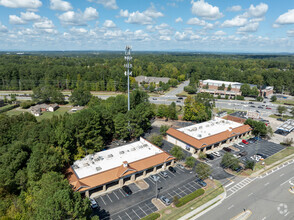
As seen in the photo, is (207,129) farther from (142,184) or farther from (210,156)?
(142,184)

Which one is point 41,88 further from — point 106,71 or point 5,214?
point 5,214

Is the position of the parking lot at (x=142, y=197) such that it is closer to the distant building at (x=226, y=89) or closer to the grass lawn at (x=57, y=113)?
the grass lawn at (x=57, y=113)

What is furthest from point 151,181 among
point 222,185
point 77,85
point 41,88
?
point 77,85

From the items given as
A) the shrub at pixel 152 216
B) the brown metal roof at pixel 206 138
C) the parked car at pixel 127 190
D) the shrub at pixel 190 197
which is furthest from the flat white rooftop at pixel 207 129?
the shrub at pixel 152 216

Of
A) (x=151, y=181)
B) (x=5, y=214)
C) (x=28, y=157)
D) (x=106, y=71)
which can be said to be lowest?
(x=151, y=181)

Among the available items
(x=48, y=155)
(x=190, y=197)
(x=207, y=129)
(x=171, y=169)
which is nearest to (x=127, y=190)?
(x=190, y=197)

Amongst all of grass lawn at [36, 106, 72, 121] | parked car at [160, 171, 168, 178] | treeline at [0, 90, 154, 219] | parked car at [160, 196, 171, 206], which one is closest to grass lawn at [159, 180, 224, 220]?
parked car at [160, 196, 171, 206]

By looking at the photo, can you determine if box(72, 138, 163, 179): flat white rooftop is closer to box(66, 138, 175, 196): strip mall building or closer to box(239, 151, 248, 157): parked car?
box(66, 138, 175, 196): strip mall building
